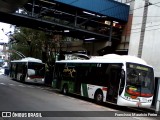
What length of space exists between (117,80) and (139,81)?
1278 millimetres

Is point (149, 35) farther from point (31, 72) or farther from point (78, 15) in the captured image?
point (31, 72)

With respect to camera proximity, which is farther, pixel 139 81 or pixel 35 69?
pixel 35 69

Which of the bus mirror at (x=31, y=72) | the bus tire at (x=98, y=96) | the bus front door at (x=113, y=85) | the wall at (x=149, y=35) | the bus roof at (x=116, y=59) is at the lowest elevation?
the bus mirror at (x=31, y=72)

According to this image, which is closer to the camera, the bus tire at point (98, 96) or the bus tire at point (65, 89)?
the bus tire at point (98, 96)

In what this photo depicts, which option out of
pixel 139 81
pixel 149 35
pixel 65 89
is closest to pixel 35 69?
pixel 65 89

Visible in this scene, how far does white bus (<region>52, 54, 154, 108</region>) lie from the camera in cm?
1947

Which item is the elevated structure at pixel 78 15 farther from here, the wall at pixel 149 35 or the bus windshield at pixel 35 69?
the bus windshield at pixel 35 69

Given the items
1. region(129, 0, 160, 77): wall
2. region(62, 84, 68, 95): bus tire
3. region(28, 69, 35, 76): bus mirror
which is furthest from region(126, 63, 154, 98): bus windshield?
region(28, 69, 35, 76): bus mirror

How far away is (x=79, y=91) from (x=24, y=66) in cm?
1950

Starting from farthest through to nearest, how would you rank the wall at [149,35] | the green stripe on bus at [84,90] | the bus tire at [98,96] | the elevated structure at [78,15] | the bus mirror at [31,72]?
1. the bus mirror at [31,72]
2. the elevated structure at [78,15]
3. the wall at [149,35]
4. the green stripe on bus at [84,90]
5. the bus tire at [98,96]

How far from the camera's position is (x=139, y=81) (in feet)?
64.9

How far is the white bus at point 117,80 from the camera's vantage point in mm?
19469

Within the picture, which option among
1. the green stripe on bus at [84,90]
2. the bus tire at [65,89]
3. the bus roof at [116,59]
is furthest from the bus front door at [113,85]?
the bus tire at [65,89]

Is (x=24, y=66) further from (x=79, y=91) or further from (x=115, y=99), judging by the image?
(x=115, y=99)
